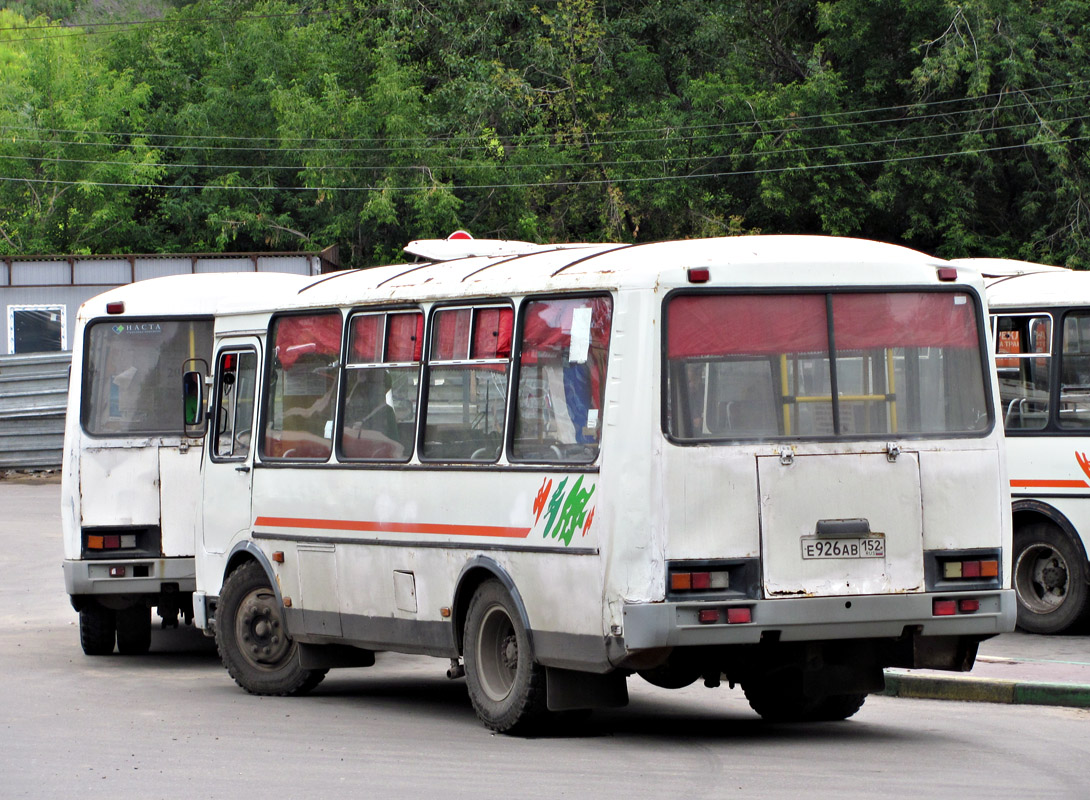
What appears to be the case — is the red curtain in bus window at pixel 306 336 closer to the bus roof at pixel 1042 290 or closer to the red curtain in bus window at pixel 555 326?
the red curtain in bus window at pixel 555 326

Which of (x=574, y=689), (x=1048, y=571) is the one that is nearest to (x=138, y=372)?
(x=574, y=689)

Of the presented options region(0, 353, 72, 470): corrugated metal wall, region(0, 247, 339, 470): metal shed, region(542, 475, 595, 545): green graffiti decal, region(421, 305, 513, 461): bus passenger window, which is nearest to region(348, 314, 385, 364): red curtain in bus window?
region(421, 305, 513, 461): bus passenger window

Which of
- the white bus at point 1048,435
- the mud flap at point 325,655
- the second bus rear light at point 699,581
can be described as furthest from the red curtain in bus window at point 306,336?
the white bus at point 1048,435

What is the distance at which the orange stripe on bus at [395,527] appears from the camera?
9.27 metres

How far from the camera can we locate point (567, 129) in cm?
5769

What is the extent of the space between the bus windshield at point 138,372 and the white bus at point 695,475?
4254 mm

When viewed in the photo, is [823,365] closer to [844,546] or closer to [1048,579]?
[844,546]

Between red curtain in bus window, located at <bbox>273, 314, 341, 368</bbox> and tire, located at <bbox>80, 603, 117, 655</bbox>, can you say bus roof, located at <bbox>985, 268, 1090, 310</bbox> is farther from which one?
tire, located at <bbox>80, 603, 117, 655</bbox>

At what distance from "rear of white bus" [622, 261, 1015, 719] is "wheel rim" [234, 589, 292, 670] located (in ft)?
11.4

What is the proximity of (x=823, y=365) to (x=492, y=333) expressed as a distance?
1.91 m

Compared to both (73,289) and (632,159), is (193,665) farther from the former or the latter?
(632,159)

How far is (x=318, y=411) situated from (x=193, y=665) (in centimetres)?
375

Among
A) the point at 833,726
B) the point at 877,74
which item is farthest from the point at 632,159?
the point at 833,726

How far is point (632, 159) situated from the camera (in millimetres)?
54219
